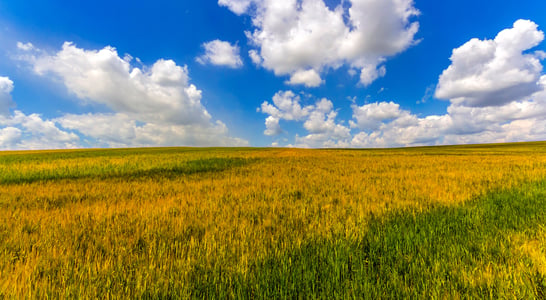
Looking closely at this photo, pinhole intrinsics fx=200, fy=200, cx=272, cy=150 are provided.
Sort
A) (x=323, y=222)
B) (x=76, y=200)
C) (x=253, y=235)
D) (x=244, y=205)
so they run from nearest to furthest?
(x=253, y=235) → (x=323, y=222) → (x=244, y=205) → (x=76, y=200)

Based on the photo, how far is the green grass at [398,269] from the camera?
76.6 inches

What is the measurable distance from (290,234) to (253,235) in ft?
1.92

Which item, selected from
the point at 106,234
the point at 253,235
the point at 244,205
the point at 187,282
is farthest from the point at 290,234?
the point at 106,234

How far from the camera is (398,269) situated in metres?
2.32

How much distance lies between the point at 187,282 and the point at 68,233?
9.07 ft

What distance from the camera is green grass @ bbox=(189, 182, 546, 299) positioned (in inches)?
76.6

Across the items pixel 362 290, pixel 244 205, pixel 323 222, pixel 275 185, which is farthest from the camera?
pixel 275 185

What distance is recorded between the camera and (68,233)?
3281 mm

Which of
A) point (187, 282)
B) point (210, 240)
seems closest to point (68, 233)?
point (210, 240)

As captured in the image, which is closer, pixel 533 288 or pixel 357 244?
pixel 533 288

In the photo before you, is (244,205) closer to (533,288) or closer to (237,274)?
(237,274)

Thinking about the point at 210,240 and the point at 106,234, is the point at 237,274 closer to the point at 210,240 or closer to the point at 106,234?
the point at 210,240

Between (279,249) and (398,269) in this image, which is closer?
(398,269)

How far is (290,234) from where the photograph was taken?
3.18 metres
